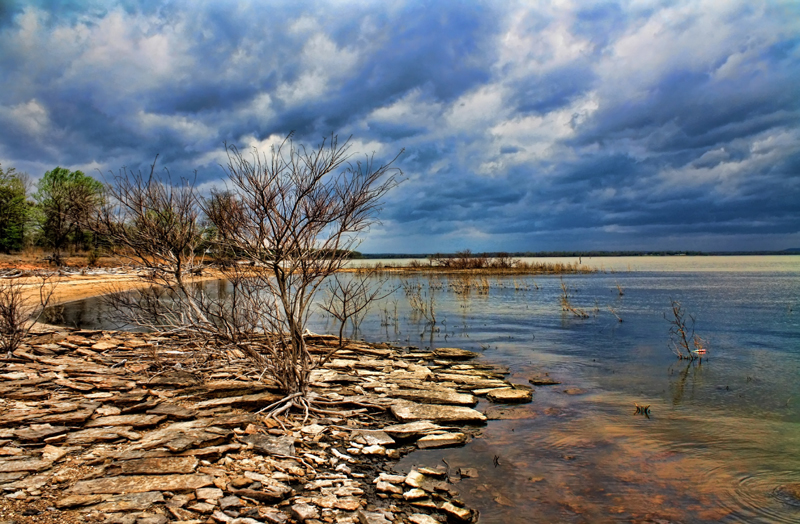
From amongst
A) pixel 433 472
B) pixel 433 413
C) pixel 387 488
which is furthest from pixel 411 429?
pixel 387 488

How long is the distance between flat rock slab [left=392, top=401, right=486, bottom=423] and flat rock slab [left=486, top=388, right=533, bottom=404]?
1054 millimetres

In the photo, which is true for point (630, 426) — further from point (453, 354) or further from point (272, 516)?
point (272, 516)

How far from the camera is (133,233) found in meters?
10.8

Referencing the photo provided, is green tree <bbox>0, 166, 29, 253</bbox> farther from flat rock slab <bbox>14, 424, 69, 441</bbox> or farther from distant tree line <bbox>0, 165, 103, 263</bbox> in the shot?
flat rock slab <bbox>14, 424, 69, 441</bbox>

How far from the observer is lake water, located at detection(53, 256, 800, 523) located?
518cm

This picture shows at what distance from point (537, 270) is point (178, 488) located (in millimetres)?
57312

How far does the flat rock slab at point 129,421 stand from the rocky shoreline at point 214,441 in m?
0.02

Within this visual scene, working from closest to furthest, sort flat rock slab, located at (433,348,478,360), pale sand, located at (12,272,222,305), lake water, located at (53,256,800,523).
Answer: lake water, located at (53,256,800,523)
flat rock slab, located at (433,348,478,360)
pale sand, located at (12,272,222,305)

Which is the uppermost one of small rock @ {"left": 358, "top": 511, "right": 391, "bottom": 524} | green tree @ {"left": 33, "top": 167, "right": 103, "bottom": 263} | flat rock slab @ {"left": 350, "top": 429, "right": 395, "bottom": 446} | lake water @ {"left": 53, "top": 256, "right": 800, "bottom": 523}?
green tree @ {"left": 33, "top": 167, "right": 103, "bottom": 263}

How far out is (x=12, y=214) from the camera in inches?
1727

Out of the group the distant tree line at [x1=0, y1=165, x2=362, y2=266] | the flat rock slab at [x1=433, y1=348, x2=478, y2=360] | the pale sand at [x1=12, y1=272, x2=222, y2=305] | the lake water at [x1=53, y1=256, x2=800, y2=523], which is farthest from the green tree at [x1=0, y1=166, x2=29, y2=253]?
the flat rock slab at [x1=433, y1=348, x2=478, y2=360]

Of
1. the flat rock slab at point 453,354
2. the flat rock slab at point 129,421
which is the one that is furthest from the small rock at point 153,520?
the flat rock slab at point 453,354

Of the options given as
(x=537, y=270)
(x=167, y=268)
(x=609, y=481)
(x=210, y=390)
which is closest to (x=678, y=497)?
(x=609, y=481)

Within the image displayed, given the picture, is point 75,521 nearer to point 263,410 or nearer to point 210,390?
point 263,410
